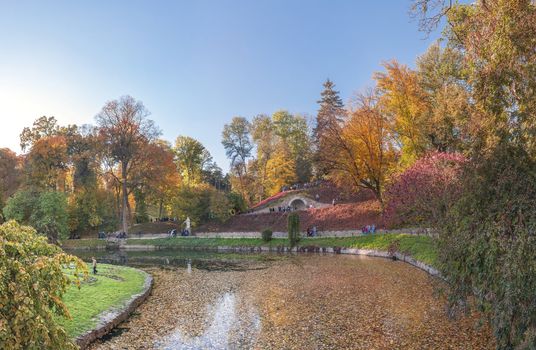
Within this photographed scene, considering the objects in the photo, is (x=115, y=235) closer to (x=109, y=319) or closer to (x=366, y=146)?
(x=366, y=146)

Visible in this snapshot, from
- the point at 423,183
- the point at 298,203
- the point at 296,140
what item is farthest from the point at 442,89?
the point at 296,140

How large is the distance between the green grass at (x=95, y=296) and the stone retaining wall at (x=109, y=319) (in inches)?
7.6

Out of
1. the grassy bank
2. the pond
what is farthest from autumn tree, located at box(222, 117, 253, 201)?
the pond

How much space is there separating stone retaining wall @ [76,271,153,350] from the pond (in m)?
0.30

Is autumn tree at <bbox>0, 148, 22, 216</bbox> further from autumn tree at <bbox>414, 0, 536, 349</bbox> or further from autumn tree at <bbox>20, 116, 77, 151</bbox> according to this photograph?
autumn tree at <bbox>414, 0, 536, 349</bbox>

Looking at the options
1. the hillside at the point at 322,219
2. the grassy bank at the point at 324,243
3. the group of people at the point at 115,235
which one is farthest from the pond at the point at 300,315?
the group of people at the point at 115,235

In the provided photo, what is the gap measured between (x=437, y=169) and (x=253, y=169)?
52.9m

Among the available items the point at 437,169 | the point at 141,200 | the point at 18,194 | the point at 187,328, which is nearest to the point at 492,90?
the point at 187,328

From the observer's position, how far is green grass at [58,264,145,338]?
1194cm

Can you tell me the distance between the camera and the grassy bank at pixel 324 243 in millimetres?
26825

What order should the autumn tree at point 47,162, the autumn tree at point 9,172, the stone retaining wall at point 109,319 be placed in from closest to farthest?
the stone retaining wall at point 109,319, the autumn tree at point 47,162, the autumn tree at point 9,172

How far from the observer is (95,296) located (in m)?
15.3

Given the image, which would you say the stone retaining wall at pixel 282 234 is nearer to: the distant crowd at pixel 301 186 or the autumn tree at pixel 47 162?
the distant crowd at pixel 301 186

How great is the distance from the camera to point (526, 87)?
10359 mm
